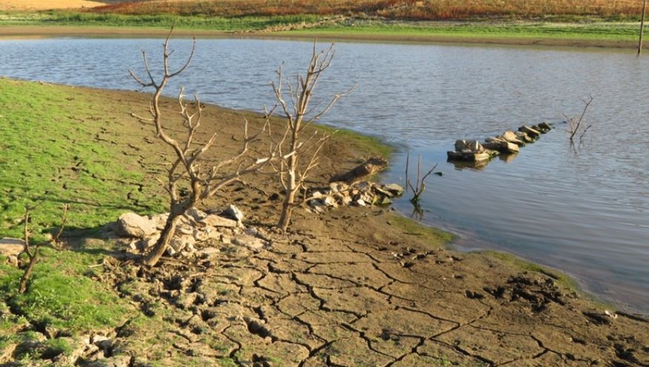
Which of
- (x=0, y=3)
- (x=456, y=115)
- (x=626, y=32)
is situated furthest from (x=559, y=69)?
(x=0, y=3)

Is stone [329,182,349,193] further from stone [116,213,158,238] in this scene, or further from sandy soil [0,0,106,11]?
sandy soil [0,0,106,11]

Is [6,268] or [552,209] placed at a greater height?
[6,268]

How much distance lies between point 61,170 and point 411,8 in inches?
1977

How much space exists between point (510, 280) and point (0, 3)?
3172 inches

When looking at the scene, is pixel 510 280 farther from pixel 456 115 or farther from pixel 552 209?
pixel 456 115

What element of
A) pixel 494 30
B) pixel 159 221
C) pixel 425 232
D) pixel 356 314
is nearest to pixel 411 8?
pixel 494 30

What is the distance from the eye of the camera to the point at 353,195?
36.3ft

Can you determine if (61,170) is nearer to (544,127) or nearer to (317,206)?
(317,206)

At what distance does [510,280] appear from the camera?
808cm

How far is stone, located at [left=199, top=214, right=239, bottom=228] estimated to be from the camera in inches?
327

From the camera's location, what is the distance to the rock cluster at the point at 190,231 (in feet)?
24.5

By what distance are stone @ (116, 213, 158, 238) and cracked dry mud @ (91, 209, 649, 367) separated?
57 cm

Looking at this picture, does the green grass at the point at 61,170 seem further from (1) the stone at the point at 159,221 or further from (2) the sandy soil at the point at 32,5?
(2) the sandy soil at the point at 32,5

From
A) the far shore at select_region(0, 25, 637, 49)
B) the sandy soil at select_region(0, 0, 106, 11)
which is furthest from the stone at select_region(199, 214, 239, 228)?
the sandy soil at select_region(0, 0, 106, 11)
